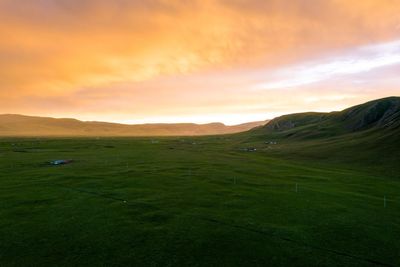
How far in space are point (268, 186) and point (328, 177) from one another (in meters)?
18.5

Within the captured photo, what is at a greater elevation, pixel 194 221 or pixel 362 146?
pixel 362 146

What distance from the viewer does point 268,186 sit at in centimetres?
4925

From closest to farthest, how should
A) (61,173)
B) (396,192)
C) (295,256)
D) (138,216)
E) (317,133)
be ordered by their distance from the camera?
(295,256) < (138,216) < (396,192) < (61,173) < (317,133)

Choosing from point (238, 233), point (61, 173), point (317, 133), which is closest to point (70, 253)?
point (238, 233)

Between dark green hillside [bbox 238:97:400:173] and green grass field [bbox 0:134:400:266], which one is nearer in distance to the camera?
green grass field [bbox 0:134:400:266]

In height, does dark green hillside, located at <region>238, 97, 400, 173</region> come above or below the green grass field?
above

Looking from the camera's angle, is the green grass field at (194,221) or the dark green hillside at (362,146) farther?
the dark green hillside at (362,146)

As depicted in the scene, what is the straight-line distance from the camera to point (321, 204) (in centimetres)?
3819

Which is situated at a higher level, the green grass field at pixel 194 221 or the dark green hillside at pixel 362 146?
the dark green hillside at pixel 362 146

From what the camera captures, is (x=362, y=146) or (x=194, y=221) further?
(x=362, y=146)

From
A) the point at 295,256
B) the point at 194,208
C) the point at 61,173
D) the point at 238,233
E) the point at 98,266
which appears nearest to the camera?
the point at 98,266

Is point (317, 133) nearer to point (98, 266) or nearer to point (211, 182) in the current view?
point (211, 182)

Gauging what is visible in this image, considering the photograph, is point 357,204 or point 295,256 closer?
point 295,256

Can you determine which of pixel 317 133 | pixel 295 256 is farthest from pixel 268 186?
pixel 317 133
